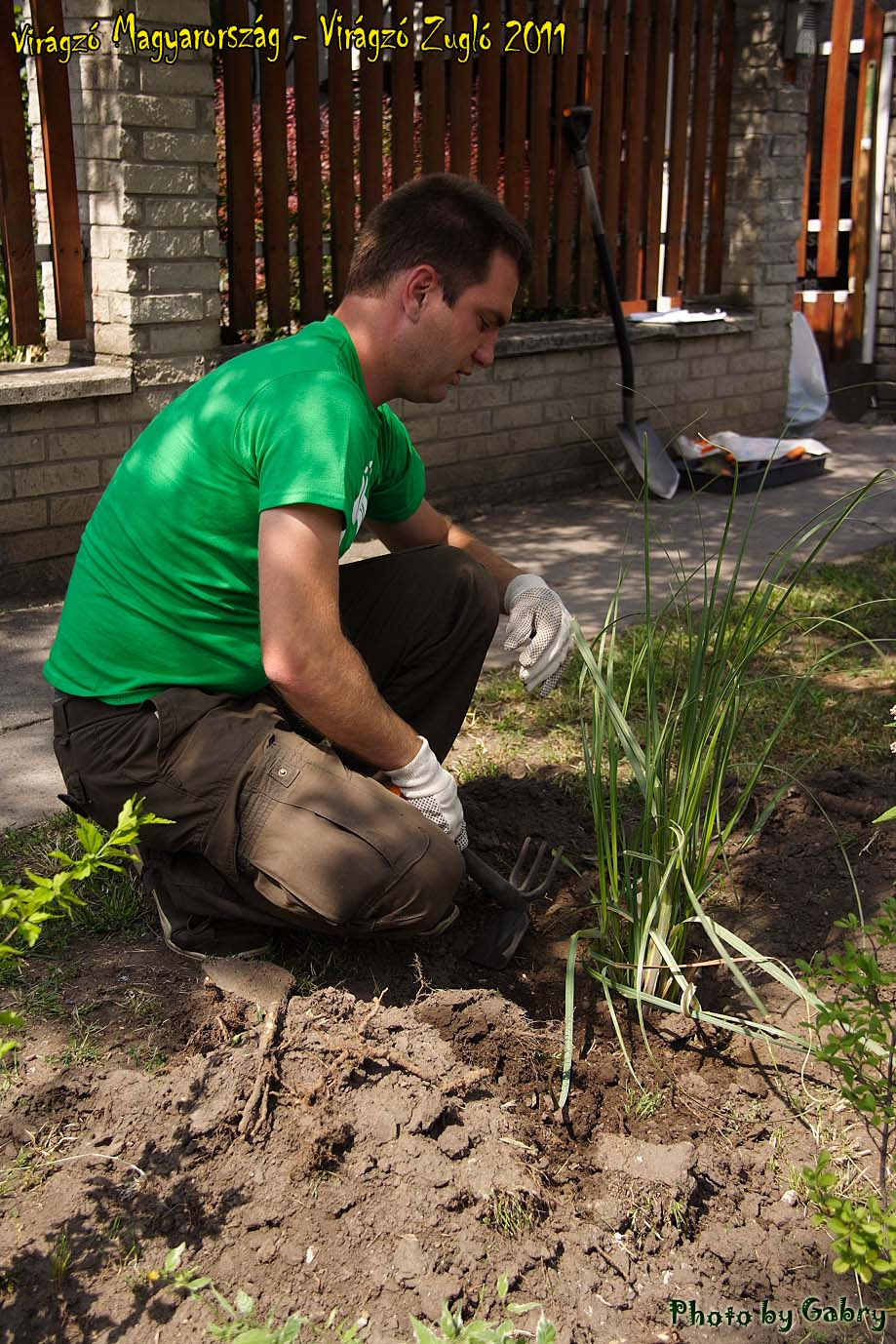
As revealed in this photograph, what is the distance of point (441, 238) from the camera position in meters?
2.55

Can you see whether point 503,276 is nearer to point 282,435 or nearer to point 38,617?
point 282,435

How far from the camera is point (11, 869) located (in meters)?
2.87

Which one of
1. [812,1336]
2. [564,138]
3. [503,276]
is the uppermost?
[564,138]

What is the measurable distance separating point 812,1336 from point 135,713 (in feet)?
5.10

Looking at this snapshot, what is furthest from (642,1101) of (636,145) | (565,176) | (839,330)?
(839,330)

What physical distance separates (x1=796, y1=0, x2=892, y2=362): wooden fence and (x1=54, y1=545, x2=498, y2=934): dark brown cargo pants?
7.68m

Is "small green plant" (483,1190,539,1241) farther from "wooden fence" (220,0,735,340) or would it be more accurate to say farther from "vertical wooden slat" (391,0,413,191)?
"vertical wooden slat" (391,0,413,191)

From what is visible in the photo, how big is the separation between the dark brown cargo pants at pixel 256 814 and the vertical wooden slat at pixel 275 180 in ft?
11.4

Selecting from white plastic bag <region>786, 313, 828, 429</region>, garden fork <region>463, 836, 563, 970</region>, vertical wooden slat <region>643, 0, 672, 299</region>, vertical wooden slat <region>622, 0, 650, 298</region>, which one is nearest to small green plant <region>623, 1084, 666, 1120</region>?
garden fork <region>463, 836, 563, 970</region>

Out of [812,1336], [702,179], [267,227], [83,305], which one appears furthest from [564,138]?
[812,1336]

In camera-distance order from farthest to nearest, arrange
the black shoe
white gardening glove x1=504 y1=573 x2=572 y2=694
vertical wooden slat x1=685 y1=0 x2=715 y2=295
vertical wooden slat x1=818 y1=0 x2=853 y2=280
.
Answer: vertical wooden slat x1=818 y1=0 x2=853 y2=280 < vertical wooden slat x1=685 y1=0 x2=715 y2=295 < white gardening glove x1=504 y1=573 x2=572 y2=694 < the black shoe

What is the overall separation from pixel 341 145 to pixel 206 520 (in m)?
3.88

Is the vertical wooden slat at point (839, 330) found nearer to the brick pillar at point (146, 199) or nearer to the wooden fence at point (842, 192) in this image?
the wooden fence at point (842, 192)

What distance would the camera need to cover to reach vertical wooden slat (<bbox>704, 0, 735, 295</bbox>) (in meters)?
7.75
